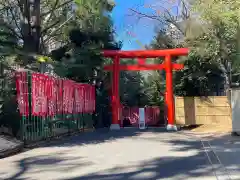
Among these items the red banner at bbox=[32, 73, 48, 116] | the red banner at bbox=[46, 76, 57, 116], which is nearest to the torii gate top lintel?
the red banner at bbox=[46, 76, 57, 116]

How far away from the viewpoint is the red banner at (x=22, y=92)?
12.2 meters

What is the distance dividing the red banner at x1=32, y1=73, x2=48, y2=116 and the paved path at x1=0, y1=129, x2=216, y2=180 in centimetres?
145

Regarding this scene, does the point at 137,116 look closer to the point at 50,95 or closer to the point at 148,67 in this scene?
the point at 148,67

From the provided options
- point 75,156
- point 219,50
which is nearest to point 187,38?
point 219,50

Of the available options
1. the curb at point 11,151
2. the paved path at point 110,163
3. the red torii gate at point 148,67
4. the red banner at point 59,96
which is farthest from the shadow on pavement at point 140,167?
the red torii gate at point 148,67

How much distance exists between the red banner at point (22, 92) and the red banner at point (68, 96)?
417 cm

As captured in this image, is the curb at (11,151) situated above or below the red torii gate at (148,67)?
below

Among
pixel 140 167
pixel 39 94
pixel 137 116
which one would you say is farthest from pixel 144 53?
pixel 140 167

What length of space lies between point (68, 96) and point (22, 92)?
501 centimetres

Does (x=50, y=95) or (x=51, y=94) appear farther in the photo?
(x=51, y=94)

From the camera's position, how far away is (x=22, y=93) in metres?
12.4

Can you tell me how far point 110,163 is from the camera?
8.98 metres

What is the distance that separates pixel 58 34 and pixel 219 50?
10.7m

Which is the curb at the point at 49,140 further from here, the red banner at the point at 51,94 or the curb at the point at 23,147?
the red banner at the point at 51,94
